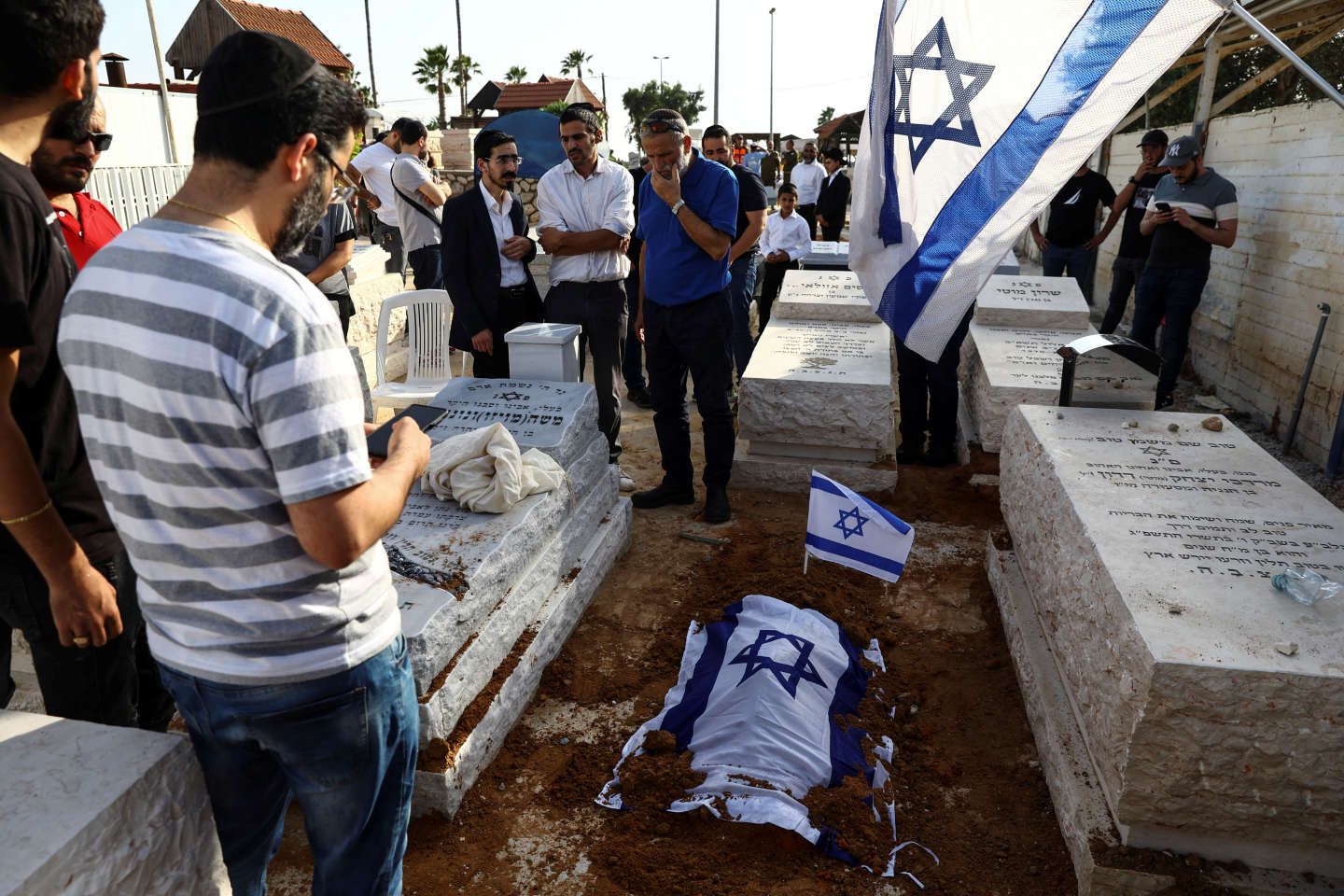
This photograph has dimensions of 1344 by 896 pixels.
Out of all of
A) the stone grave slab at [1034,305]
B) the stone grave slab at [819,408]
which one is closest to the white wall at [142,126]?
the stone grave slab at [819,408]

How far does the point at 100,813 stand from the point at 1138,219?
823cm

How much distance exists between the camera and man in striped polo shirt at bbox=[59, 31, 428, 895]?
3.98ft

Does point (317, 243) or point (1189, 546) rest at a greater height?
point (317, 243)

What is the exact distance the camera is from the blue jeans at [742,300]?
698 centimetres

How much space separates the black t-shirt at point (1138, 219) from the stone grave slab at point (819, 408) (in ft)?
11.1

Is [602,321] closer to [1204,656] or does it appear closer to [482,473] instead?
[482,473]

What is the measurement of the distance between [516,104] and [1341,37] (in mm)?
22739

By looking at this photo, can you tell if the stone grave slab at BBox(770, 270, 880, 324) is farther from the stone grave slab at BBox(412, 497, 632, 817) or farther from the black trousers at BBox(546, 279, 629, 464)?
the stone grave slab at BBox(412, 497, 632, 817)

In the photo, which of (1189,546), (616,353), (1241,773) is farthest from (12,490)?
(616,353)

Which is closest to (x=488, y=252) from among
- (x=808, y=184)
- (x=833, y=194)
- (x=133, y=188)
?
(x=133, y=188)

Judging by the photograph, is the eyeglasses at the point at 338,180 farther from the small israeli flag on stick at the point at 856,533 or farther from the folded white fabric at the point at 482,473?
the small israeli flag on stick at the point at 856,533

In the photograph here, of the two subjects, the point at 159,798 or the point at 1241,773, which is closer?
the point at 159,798

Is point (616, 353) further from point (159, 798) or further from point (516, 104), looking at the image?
point (516, 104)

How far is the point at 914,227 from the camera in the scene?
3244 millimetres
